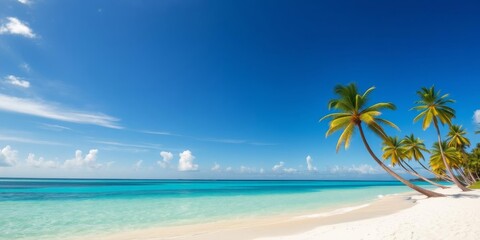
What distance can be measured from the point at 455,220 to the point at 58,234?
13.3m

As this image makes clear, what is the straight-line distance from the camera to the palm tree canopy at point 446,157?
2720 centimetres

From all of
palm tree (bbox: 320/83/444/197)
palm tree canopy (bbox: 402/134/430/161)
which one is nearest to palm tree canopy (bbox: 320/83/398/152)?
palm tree (bbox: 320/83/444/197)

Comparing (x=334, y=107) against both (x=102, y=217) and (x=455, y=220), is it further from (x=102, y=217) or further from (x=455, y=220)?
(x=102, y=217)

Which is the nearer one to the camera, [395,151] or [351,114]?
[351,114]

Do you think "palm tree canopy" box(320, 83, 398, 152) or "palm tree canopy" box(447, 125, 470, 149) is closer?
"palm tree canopy" box(320, 83, 398, 152)

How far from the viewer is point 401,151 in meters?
26.9

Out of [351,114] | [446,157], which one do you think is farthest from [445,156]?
[351,114]

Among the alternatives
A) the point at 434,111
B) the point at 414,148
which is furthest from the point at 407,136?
the point at 434,111

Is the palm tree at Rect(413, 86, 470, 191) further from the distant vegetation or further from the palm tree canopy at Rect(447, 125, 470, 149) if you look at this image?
the palm tree canopy at Rect(447, 125, 470, 149)

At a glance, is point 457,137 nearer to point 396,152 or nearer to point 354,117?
point 396,152

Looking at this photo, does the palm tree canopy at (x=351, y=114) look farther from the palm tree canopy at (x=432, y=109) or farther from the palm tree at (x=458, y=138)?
the palm tree at (x=458, y=138)

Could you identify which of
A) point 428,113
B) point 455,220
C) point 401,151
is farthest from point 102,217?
point 401,151

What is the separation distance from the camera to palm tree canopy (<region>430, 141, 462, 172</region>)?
89.2ft

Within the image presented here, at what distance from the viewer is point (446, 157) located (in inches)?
1088
